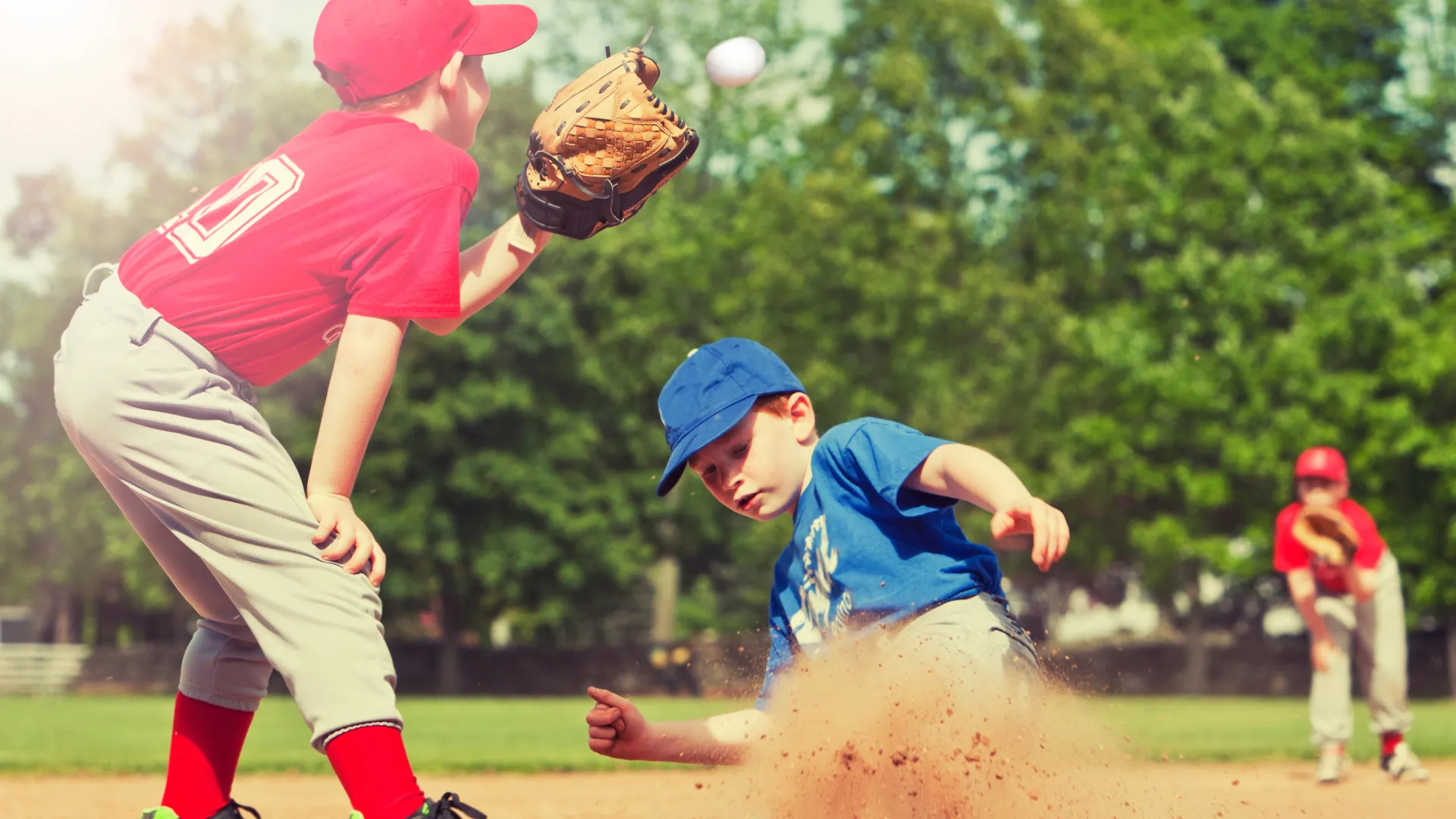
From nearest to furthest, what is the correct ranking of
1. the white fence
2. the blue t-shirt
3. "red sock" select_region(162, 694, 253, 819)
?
the blue t-shirt → "red sock" select_region(162, 694, 253, 819) → the white fence

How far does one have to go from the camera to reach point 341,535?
3.23 m

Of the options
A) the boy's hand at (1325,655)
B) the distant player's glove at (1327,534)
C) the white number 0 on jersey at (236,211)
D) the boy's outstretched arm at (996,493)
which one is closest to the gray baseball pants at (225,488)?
the white number 0 on jersey at (236,211)

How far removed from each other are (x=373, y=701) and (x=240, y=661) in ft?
2.11

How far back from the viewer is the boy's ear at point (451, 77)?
3.69 m

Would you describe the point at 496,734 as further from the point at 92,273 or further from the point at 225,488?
the point at 225,488

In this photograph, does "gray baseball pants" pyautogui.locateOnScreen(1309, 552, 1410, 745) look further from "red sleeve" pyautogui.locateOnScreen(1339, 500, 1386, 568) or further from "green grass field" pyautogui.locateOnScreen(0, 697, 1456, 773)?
"green grass field" pyautogui.locateOnScreen(0, 697, 1456, 773)

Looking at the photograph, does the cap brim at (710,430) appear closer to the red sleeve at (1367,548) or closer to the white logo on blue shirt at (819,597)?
the white logo on blue shirt at (819,597)

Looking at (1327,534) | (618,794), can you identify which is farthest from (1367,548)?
(618,794)

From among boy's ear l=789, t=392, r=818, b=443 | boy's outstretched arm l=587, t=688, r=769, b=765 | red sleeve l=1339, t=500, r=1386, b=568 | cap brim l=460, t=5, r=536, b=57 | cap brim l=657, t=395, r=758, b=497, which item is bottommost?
red sleeve l=1339, t=500, r=1386, b=568

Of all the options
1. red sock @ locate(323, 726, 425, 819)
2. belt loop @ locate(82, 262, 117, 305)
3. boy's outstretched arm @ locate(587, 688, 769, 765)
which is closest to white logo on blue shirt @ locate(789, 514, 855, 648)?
boy's outstretched arm @ locate(587, 688, 769, 765)

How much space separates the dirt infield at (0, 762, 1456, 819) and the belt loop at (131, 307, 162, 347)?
2.46 metres

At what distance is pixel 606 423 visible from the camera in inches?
1171

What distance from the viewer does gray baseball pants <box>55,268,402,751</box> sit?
310 cm

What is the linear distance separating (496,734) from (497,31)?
10.3 m
